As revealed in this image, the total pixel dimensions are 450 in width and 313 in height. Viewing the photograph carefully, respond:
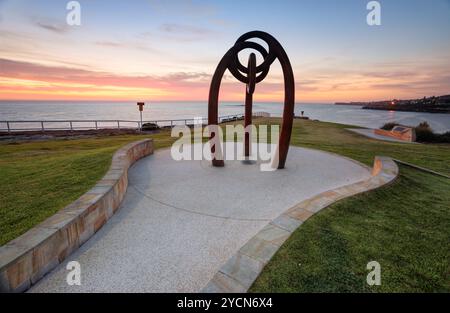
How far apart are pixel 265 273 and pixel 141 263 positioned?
1.77 m

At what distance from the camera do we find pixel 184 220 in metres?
4.56

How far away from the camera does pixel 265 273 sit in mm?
2854

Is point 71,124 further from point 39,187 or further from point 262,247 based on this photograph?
point 262,247

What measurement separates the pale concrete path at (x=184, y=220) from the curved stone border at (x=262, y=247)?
14.5 inches

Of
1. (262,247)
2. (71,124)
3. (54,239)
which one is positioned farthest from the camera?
(71,124)

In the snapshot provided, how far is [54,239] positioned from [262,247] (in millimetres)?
2894

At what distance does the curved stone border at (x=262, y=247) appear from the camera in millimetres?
2688

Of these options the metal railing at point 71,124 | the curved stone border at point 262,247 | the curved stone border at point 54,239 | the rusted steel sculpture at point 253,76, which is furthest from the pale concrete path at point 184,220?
the metal railing at point 71,124

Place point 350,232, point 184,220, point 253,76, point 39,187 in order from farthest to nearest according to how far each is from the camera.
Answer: point 253,76, point 39,187, point 184,220, point 350,232

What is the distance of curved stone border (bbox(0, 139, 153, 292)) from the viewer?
2.67m

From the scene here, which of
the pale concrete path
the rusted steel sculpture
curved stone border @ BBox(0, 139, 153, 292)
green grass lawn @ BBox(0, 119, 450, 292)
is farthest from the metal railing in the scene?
curved stone border @ BBox(0, 139, 153, 292)

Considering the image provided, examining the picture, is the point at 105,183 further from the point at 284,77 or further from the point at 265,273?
the point at 284,77

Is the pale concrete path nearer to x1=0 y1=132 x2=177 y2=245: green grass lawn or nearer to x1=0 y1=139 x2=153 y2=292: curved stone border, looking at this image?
x1=0 y1=139 x2=153 y2=292: curved stone border

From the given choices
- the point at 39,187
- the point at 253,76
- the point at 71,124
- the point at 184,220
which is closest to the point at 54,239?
the point at 184,220
